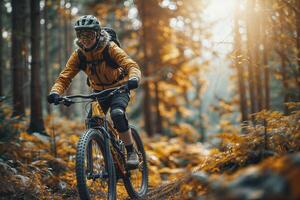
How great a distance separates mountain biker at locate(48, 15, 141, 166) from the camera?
6.82 m

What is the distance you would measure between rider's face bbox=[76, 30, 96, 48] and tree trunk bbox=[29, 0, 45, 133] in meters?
5.45

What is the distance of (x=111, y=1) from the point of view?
2108cm

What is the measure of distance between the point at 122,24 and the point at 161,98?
32.3 feet

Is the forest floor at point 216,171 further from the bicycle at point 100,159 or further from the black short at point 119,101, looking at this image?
the black short at point 119,101

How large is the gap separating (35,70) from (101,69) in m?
5.35

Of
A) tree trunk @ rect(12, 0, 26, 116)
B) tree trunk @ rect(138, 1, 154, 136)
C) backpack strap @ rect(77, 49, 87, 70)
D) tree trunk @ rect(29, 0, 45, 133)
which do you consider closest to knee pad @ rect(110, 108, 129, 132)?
backpack strap @ rect(77, 49, 87, 70)

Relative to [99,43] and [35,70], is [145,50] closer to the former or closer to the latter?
[35,70]

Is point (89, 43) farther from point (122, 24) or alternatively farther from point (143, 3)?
point (122, 24)

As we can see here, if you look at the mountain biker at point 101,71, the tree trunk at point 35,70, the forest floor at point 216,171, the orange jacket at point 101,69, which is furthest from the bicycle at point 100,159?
the tree trunk at point 35,70

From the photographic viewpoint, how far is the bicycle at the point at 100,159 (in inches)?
231

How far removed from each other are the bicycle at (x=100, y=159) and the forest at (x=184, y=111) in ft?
0.25

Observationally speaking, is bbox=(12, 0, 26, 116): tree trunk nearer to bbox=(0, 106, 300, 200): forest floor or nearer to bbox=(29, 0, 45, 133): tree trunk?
bbox=(29, 0, 45, 133): tree trunk

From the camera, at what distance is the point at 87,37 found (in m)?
6.91

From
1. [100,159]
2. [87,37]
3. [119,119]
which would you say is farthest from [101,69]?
[100,159]
